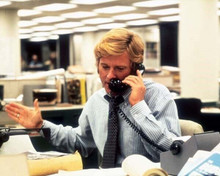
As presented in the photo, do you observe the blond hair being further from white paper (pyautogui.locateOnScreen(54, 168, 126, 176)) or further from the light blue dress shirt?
white paper (pyautogui.locateOnScreen(54, 168, 126, 176))

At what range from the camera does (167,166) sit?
1445mm

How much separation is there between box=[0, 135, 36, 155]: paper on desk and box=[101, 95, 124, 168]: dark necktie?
13.7 inches

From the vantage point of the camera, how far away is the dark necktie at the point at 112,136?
1953mm

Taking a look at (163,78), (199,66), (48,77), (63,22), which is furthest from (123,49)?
(63,22)

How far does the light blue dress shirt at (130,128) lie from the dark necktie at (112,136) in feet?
0.09

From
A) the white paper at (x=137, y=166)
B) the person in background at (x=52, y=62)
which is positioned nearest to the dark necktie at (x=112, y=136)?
the white paper at (x=137, y=166)

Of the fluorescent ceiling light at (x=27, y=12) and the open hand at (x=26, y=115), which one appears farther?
the fluorescent ceiling light at (x=27, y=12)

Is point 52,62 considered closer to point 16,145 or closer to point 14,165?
point 16,145

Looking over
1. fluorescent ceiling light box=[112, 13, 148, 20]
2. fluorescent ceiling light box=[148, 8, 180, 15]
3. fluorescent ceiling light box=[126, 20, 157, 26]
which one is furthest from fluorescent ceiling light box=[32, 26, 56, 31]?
fluorescent ceiling light box=[148, 8, 180, 15]

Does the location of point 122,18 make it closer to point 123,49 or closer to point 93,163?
point 93,163

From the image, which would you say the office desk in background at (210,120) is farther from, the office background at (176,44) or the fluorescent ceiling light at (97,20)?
the fluorescent ceiling light at (97,20)

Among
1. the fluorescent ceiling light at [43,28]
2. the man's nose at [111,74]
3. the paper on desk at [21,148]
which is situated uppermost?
the fluorescent ceiling light at [43,28]

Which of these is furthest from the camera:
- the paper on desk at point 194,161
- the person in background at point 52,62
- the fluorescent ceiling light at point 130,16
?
the person in background at point 52,62

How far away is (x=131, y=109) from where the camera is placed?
1.86 m
